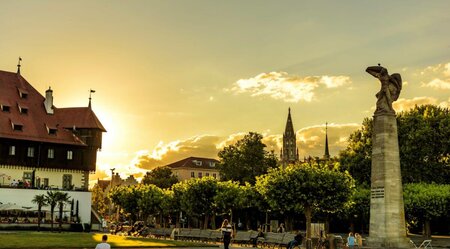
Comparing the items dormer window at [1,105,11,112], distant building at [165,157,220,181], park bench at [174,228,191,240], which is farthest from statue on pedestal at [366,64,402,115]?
distant building at [165,157,220,181]

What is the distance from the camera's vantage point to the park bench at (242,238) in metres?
42.7

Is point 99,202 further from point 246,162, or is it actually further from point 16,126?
point 16,126

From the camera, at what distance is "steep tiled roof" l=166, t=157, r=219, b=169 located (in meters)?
150

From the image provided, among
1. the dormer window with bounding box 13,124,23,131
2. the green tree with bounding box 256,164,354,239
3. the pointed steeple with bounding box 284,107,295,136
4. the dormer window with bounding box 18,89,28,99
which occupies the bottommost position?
the green tree with bounding box 256,164,354,239

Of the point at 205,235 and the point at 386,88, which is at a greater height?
the point at 386,88

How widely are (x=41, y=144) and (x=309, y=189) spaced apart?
1355 inches

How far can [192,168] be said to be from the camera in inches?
5915

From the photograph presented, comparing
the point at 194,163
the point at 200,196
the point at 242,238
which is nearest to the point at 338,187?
the point at 242,238

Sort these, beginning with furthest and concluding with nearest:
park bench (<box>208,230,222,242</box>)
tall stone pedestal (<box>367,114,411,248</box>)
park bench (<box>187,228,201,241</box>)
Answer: park bench (<box>187,228,201,241</box>), park bench (<box>208,230,222,242</box>), tall stone pedestal (<box>367,114,411,248</box>)

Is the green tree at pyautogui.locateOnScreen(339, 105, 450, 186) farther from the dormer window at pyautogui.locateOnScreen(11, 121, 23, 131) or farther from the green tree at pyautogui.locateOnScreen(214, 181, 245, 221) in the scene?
the dormer window at pyautogui.locateOnScreen(11, 121, 23, 131)

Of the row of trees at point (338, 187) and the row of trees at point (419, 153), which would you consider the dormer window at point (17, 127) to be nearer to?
the row of trees at point (338, 187)

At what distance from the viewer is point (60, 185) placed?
224 ft

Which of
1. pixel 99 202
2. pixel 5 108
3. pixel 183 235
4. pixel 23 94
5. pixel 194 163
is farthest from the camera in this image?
pixel 194 163

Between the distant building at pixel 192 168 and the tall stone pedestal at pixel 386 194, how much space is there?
390 ft
